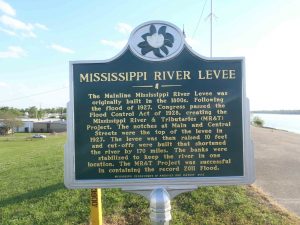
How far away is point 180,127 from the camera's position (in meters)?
4.02

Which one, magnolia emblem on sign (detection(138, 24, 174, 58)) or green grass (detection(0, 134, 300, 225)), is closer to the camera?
magnolia emblem on sign (detection(138, 24, 174, 58))

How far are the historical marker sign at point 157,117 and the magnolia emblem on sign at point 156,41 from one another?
10 mm

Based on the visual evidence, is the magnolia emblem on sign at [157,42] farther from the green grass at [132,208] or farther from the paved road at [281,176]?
the paved road at [281,176]

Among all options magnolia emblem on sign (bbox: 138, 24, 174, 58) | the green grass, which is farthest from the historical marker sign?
the green grass

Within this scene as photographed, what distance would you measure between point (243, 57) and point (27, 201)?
471 centimetres

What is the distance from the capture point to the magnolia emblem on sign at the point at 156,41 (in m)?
3.98

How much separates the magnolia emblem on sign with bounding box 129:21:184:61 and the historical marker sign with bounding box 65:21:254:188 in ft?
0.03

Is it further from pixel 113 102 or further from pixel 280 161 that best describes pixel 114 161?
pixel 280 161

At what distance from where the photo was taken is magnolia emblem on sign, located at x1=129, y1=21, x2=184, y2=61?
157 inches

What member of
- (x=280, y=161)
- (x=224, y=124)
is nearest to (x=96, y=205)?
(x=224, y=124)

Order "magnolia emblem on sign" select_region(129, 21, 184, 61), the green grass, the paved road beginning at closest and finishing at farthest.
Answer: "magnolia emblem on sign" select_region(129, 21, 184, 61)
the green grass
the paved road

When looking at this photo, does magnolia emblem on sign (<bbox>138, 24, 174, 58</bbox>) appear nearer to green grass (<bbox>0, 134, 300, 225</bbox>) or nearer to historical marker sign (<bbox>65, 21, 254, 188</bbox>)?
historical marker sign (<bbox>65, 21, 254, 188</bbox>)

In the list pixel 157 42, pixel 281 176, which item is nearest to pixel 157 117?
pixel 157 42

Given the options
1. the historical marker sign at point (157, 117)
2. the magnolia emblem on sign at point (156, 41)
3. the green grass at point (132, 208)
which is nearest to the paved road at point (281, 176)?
the green grass at point (132, 208)
